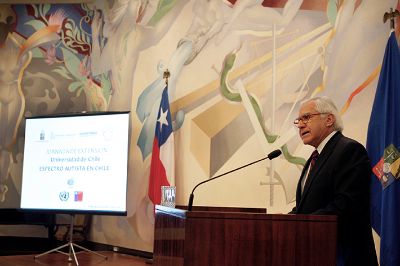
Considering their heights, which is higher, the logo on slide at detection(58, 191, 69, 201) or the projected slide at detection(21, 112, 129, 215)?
the projected slide at detection(21, 112, 129, 215)

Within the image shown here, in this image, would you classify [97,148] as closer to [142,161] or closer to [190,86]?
[142,161]

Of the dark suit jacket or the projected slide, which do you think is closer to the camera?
the dark suit jacket

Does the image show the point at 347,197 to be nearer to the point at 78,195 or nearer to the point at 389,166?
the point at 389,166

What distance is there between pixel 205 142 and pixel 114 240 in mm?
1879

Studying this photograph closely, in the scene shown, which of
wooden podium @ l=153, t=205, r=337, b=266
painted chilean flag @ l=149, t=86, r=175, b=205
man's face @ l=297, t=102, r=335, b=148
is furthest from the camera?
painted chilean flag @ l=149, t=86, r=175, b=205

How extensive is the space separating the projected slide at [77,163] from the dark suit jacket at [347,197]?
116 inches

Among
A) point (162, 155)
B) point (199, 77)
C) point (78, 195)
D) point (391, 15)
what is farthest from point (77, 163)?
point (391, 15)

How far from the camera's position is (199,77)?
560cm

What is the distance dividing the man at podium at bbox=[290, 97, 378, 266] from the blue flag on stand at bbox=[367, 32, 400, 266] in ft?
2.71

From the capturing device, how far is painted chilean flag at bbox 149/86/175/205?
18.2 ft

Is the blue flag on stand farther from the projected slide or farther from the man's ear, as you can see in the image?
the projected slide

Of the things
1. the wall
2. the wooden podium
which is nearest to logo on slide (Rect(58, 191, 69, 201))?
the wall

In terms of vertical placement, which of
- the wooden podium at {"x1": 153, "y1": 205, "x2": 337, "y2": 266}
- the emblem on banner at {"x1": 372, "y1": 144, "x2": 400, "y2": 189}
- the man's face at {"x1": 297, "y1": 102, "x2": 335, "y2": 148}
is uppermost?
the man's face at {"x1": 297, "y1": 102, "x2": 335, "y2": 148}

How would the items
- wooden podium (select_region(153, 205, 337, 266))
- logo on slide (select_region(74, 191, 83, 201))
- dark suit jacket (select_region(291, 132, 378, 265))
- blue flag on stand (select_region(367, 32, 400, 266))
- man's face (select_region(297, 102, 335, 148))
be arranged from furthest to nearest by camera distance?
logo on slide (select_region(74, 191, 83, 201)), blue flag on stand (select_region(367, 32, 400, 266)), man's face (select_region(297, 102, 335, 148)), dark suit jacket (select_region(291, 132, 378, 265)), wooden podium (select_region(153, 205, 337, 266))
